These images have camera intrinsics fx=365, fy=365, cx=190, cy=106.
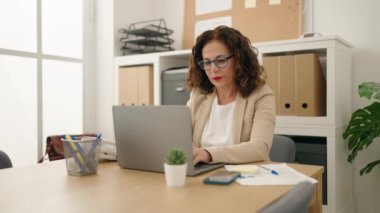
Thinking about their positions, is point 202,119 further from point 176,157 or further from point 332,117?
point 332,117

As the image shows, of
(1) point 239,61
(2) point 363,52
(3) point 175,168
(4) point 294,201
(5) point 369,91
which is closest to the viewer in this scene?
(4) point 294,201

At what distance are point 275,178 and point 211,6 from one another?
7.37 ft

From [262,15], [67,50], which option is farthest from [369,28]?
[67,50]

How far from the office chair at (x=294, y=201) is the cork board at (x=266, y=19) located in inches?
83.2

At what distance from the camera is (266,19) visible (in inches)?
108

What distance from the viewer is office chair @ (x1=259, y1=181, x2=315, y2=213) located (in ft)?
1.89

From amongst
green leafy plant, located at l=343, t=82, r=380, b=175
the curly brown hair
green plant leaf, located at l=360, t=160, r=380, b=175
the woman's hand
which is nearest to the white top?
the curly brown hair

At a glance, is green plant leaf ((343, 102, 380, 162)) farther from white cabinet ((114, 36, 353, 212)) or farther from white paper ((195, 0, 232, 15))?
white paper ((195, 0, 232, 15))

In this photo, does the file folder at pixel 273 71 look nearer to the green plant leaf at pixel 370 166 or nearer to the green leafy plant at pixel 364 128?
the green leafy plant at pixel 364 128

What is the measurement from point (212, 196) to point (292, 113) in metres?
1.50

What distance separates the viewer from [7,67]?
2.62m

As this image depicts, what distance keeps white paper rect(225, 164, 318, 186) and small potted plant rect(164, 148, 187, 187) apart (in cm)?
17

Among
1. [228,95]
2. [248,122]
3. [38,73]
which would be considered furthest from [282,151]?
[38,73]

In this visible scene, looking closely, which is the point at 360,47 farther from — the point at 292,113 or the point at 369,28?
the point at 292,113
